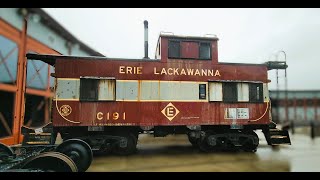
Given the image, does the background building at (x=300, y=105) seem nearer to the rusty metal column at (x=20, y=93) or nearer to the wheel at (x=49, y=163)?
the wheel at (x=49, y=163)

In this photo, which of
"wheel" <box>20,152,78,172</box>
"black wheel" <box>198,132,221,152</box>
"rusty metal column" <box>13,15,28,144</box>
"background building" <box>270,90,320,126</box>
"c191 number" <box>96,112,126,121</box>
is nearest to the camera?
"wheel" <box>20,152,78,172</box>

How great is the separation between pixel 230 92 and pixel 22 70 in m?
11.6

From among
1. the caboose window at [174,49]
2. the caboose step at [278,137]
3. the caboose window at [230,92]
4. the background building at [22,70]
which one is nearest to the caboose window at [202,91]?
the caboose window at [230,92]

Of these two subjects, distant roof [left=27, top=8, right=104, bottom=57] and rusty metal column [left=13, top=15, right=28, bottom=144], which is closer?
rusty metal column [left=13, top=15, right=28, bottom=144]

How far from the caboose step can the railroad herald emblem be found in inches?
393

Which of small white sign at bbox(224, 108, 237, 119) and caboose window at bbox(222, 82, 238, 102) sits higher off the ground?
caboose window at bbox(222, 82, 238, 102)

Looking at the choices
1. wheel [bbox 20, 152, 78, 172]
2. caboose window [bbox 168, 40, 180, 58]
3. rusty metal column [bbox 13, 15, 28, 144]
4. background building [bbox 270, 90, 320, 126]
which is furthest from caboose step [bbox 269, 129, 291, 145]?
rusty metal column [bbox 13, 15, 28, 144]

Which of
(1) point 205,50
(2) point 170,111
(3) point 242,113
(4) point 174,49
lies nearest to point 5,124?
(2) point 170,111

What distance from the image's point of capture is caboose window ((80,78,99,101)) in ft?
33.6

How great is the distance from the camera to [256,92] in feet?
38.2

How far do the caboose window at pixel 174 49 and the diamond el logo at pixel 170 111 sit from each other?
7.99ft

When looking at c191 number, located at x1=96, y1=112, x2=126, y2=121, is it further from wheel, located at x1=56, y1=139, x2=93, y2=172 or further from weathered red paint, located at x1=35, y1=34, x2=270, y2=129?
wheel, located at x1=56, y1=139, x2=93, y2=172

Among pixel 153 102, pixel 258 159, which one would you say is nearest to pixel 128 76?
pixel 153 102
